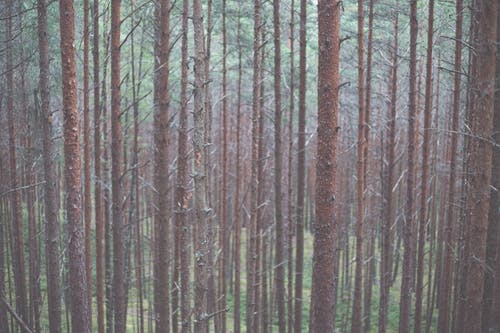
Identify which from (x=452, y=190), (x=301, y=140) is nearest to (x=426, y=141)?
(x=452, y=190)

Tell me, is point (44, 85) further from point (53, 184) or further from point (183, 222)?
point (183, 222)

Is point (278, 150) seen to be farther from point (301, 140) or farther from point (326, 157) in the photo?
point (326, 157)

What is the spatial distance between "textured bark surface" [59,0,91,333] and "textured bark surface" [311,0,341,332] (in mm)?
3543

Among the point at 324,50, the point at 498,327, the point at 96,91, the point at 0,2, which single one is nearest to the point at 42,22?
the point at 96,91

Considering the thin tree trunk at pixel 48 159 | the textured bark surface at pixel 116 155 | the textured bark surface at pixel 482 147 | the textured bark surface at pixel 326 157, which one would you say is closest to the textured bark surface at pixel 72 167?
the textured bark surface at pixel 116 155

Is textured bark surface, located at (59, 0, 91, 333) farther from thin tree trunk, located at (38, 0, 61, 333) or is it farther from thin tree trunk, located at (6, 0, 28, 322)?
thin tree trunk, located at (6, 0, 28, 322)

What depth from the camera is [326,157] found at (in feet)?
18.2

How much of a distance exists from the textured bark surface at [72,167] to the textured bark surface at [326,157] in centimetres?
354

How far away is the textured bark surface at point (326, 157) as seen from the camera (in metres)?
5.43

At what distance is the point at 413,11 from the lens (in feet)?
31.8

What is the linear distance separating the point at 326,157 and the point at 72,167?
12.2 ft

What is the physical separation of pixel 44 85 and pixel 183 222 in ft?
10.6

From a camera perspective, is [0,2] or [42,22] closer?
[42,22]

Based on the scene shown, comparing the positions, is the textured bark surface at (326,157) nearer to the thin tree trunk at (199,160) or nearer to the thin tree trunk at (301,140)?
the thin tree trunk at (199,160)
